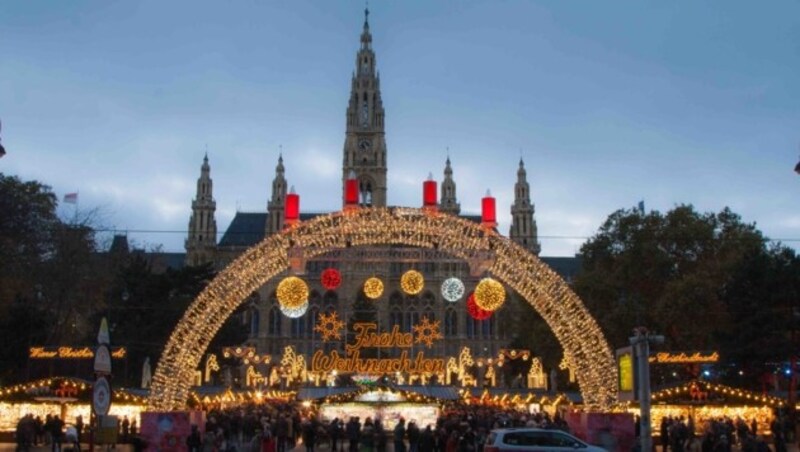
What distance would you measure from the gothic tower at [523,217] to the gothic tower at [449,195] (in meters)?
6.40

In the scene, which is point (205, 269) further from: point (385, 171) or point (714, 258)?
point (385, 171)

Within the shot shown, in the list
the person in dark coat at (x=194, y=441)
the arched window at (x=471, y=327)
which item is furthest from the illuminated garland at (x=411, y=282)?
the arched window at (x=471, y=327)

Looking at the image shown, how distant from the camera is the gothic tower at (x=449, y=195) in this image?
3871 inches

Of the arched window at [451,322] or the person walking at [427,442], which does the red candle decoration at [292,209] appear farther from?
the arched window at [451,322]

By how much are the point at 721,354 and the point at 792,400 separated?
12.9 ft

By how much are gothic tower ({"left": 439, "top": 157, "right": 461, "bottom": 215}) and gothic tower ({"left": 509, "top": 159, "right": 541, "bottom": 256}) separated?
6.40 m

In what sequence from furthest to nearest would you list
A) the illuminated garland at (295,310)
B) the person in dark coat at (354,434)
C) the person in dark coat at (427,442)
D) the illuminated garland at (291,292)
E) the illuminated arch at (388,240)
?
the illuminated garland at (295,310) < the illuminated garland at (291,292) < the person in dark coat at (354,434) < the illuminated arch at (388,240) < the person in dark coat at (427,442)

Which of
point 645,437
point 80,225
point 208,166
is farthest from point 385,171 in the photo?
point 645,437

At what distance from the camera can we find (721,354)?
39.2 metres

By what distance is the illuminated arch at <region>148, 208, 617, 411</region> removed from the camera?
26578mm

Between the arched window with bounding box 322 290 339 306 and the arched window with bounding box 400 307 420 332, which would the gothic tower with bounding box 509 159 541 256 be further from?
the arched window with bounding box 322 290 339 306

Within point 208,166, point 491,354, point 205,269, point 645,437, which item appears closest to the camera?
point 645,437

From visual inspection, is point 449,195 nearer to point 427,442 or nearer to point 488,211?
point 488,211

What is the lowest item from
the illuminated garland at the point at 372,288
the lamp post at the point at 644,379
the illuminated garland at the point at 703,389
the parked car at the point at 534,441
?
the parked car at the point at 534,441
